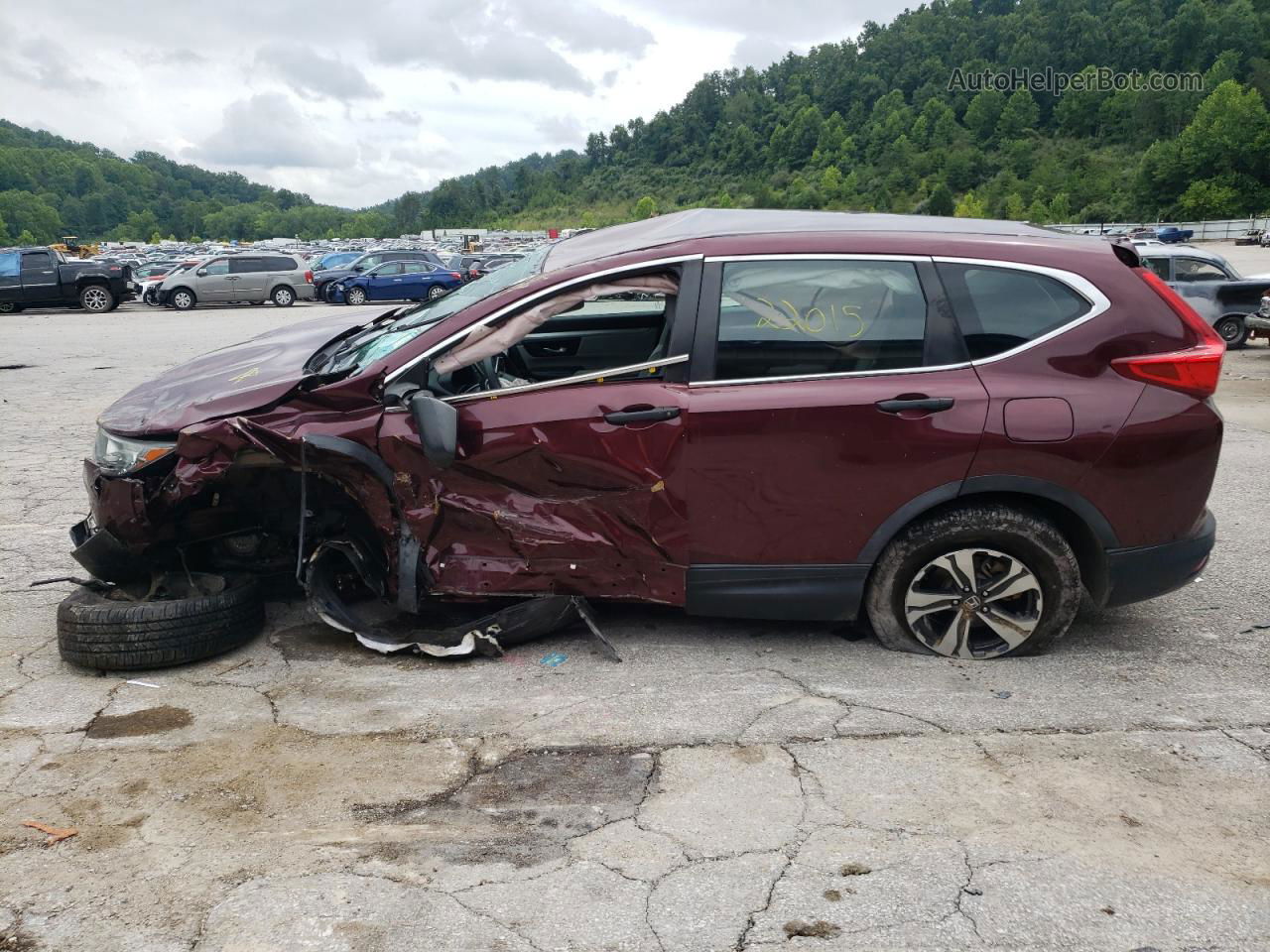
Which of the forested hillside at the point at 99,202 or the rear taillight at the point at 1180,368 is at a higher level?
the forested hillside at the point at 99,202

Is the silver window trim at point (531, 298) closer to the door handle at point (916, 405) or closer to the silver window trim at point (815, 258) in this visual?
the silver window trim at point (815, 258)

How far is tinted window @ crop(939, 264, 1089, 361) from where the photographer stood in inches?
155

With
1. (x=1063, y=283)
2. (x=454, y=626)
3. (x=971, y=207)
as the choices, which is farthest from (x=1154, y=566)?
(x=971, y=207)

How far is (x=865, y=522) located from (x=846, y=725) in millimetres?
810

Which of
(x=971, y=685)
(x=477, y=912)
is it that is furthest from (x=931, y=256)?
(x=477, y=912)

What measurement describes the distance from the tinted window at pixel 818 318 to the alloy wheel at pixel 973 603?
2.79ft

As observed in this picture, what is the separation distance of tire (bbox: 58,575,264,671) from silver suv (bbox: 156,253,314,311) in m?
25.6

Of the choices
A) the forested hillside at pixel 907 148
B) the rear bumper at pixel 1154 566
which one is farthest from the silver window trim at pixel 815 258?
the forested hillside at pixel 907 148

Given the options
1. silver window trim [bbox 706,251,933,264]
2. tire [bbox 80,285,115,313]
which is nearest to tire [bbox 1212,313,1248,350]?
silver window trim [bbox 706,251,933,264]

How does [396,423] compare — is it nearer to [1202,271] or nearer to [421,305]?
[421,305]

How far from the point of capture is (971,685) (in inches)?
156

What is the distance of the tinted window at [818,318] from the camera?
391 centimetres

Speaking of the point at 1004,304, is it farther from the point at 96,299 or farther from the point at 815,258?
the point at 96,299

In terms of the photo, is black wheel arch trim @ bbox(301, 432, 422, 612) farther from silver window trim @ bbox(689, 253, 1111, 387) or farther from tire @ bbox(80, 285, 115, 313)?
tire @ bbox(80, 285, 115, 313)
